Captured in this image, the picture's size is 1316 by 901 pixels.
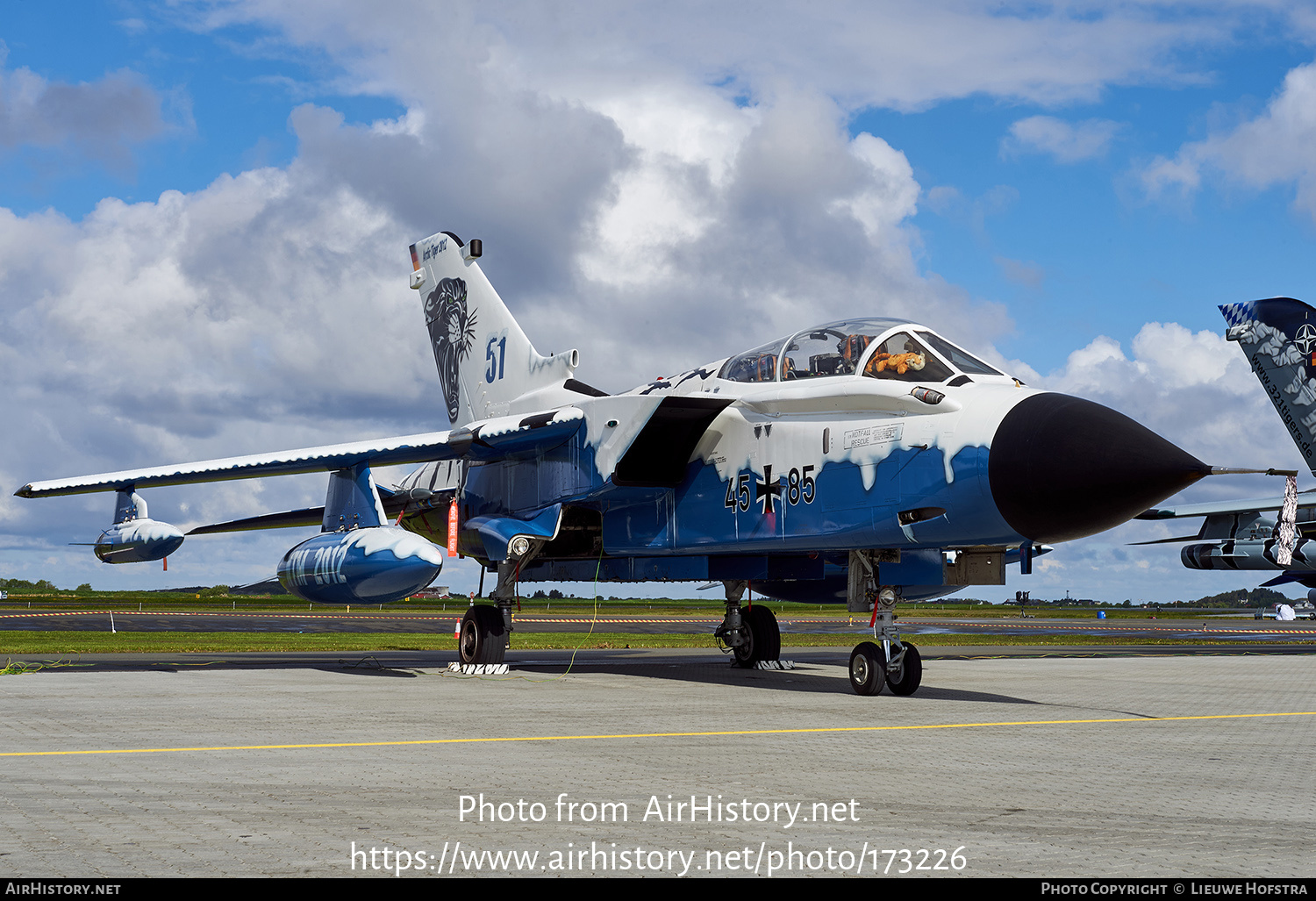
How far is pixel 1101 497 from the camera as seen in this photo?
10250 mm

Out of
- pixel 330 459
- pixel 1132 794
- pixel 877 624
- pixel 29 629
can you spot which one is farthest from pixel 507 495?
pixel 29 629

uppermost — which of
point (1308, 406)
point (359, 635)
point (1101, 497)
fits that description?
point (1308, 406)

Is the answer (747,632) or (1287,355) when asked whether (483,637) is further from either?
(1287,355)

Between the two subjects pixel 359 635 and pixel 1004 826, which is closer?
pixel 1004 826

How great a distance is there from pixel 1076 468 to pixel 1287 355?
16.8 meters

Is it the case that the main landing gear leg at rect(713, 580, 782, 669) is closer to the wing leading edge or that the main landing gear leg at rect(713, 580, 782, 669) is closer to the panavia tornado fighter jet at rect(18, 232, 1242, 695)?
the panavia tornado fighter jet at rect(18, 232, 1242, 695)

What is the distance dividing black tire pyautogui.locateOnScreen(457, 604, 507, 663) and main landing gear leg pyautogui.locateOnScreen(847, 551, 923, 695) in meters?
5.98

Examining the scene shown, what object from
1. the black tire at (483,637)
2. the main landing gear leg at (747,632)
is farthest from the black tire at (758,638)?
the black tire at (483,637)

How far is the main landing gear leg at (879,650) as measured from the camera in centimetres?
1300

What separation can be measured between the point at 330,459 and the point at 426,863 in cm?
1324

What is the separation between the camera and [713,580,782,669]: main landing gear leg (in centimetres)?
1789

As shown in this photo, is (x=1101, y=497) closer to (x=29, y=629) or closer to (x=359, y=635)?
(x=359, y=635)
